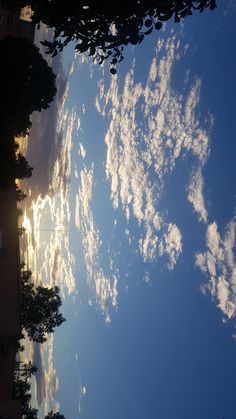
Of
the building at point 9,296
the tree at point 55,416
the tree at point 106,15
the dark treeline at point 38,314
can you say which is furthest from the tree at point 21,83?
the tree at point 55,416

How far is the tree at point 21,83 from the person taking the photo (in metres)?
31.8

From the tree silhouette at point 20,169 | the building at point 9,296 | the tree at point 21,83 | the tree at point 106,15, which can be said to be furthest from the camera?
the tree silhouette at point 20,169

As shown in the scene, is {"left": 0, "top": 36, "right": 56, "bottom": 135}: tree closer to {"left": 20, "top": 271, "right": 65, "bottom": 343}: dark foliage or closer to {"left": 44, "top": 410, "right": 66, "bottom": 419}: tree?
{"left": 20, "top": 271, "right": 65, "bottom": 343}: dark foliage

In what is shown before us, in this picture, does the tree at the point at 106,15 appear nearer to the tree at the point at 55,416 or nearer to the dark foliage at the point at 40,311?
the dark foliage at the point at 40,311

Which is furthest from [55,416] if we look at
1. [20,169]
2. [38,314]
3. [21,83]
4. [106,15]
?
[106,15]

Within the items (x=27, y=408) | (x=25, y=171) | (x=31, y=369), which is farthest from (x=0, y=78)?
(x=27, y=408)

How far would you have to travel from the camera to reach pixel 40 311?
35875mm

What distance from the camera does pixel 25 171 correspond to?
34719 millimetres

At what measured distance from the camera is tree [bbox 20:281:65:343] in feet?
115

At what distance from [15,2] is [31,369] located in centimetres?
3500

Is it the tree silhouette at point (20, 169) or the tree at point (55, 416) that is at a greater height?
the tree silhouette at point (20, 169)

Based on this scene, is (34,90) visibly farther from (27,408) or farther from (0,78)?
A: (27,408)

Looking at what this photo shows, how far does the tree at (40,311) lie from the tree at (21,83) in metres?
14.8

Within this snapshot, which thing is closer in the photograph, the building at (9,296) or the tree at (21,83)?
the tree at (21,83)
